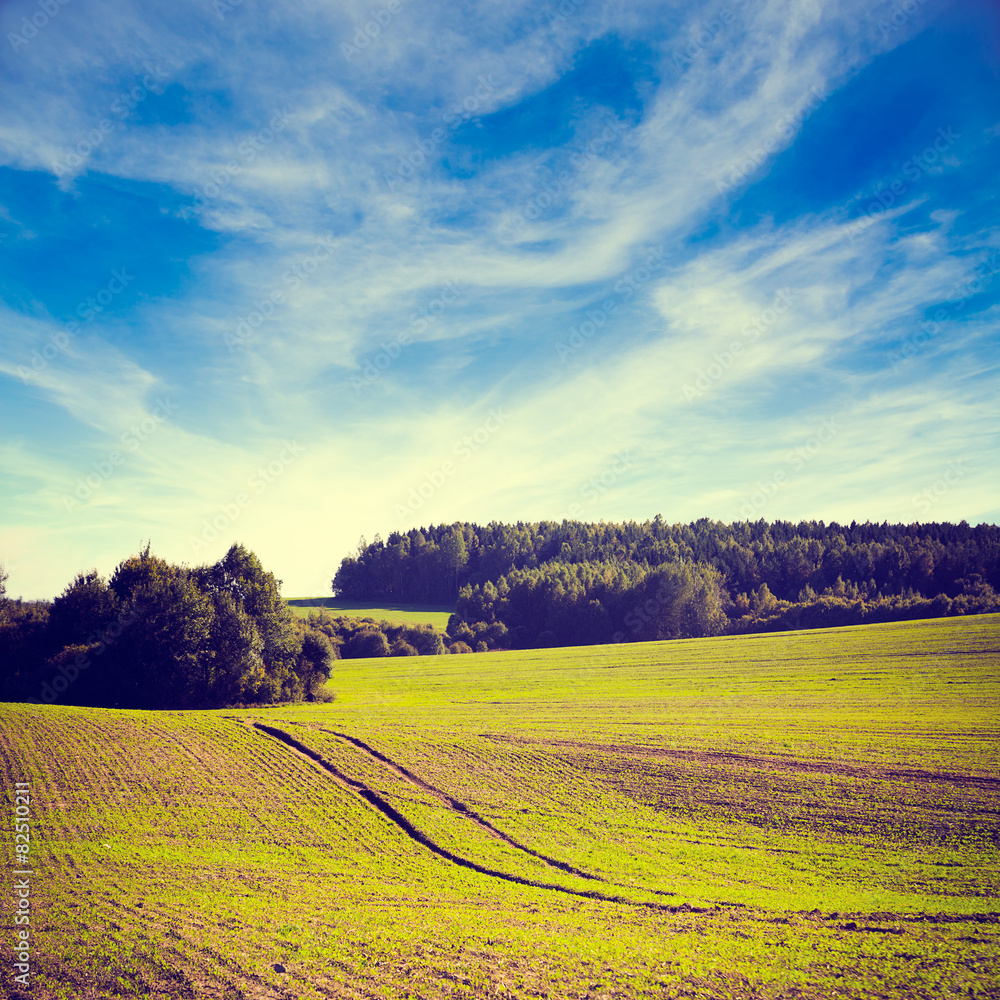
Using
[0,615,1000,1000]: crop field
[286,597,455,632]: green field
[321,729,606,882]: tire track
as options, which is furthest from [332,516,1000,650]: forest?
[321,729,606,882]: tire track

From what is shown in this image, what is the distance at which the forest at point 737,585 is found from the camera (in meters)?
97.8

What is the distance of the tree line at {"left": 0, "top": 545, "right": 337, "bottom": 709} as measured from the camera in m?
46.8

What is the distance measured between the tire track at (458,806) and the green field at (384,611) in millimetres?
73434

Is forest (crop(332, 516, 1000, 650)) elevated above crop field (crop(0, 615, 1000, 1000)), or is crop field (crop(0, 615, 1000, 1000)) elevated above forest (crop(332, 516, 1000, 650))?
forest (crop(332, 516, 1000, 650))

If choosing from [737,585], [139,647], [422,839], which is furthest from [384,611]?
→ [422,839]

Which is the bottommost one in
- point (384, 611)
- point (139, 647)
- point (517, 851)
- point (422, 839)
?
point (517, 851)

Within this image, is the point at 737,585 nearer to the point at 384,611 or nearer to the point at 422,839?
the point at 384,611

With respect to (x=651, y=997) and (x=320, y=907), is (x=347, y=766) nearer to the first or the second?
(x=320, y=907)

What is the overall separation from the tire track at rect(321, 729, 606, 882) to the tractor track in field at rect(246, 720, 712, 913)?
132 centimetres

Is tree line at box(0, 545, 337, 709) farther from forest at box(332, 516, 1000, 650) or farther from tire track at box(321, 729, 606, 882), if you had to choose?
forest at box(332, 516, 1000, 650)

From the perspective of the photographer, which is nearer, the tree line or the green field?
the tree line

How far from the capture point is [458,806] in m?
25.5

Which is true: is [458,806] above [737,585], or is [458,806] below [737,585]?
below

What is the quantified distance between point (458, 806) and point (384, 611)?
106 meters
